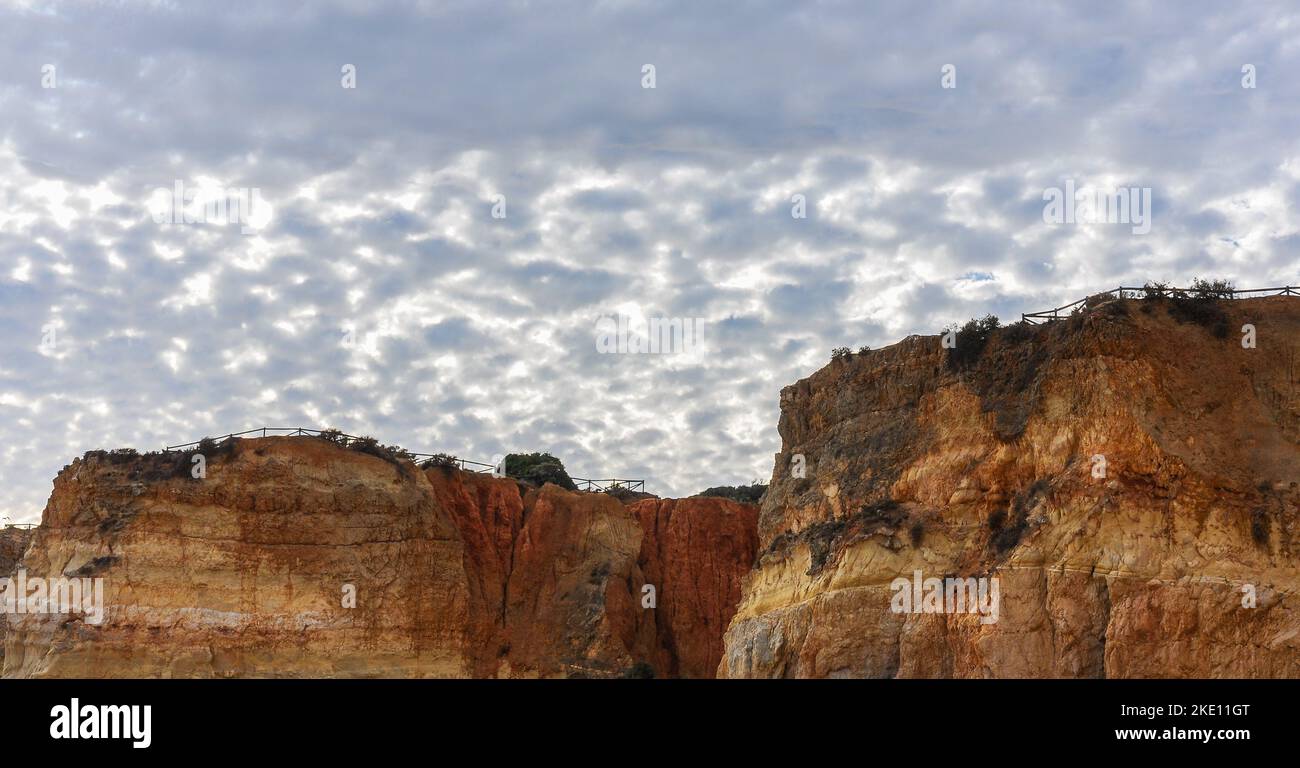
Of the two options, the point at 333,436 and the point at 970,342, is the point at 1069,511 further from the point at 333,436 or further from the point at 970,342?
the point at 333,436

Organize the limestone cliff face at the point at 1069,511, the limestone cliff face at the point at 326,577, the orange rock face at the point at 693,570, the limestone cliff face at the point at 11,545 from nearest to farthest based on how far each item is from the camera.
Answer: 1. the limestone cliff face at the point at 1069,511
2. the limestone cliff face at the point at 326,577
3. the orange rock face at the point at 693,570
4. the limestone cliff face at the point at 11,545

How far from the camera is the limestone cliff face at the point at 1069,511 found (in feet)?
98.7

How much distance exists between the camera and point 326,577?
166 ft

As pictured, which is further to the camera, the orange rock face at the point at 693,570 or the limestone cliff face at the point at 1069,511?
the orange rock face at the point at 693,570

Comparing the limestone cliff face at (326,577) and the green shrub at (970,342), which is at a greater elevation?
the green shrub at (970,342)

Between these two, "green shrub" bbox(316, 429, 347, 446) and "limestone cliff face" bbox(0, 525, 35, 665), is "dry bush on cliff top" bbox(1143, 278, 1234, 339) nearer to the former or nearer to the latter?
"green shrub" bbox(316, 429, 347, 446)

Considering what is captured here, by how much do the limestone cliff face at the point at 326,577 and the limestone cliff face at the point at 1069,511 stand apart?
13202mm

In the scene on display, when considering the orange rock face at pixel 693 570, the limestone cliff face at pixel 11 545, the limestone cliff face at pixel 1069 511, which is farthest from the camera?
the limestone cliff face at pixel 11 545

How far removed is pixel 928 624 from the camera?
35.2 m

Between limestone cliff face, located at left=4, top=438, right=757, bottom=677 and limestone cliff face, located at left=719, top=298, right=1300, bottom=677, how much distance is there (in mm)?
13202

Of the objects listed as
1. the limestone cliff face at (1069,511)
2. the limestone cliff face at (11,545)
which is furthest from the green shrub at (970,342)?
the limestone cliff face at (11,545)

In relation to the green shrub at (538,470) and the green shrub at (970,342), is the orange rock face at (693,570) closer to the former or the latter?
the green shrub at (538,470)

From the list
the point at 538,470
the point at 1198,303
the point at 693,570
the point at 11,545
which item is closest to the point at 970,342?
the point at 1198,303

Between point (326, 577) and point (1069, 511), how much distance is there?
28.4 m
